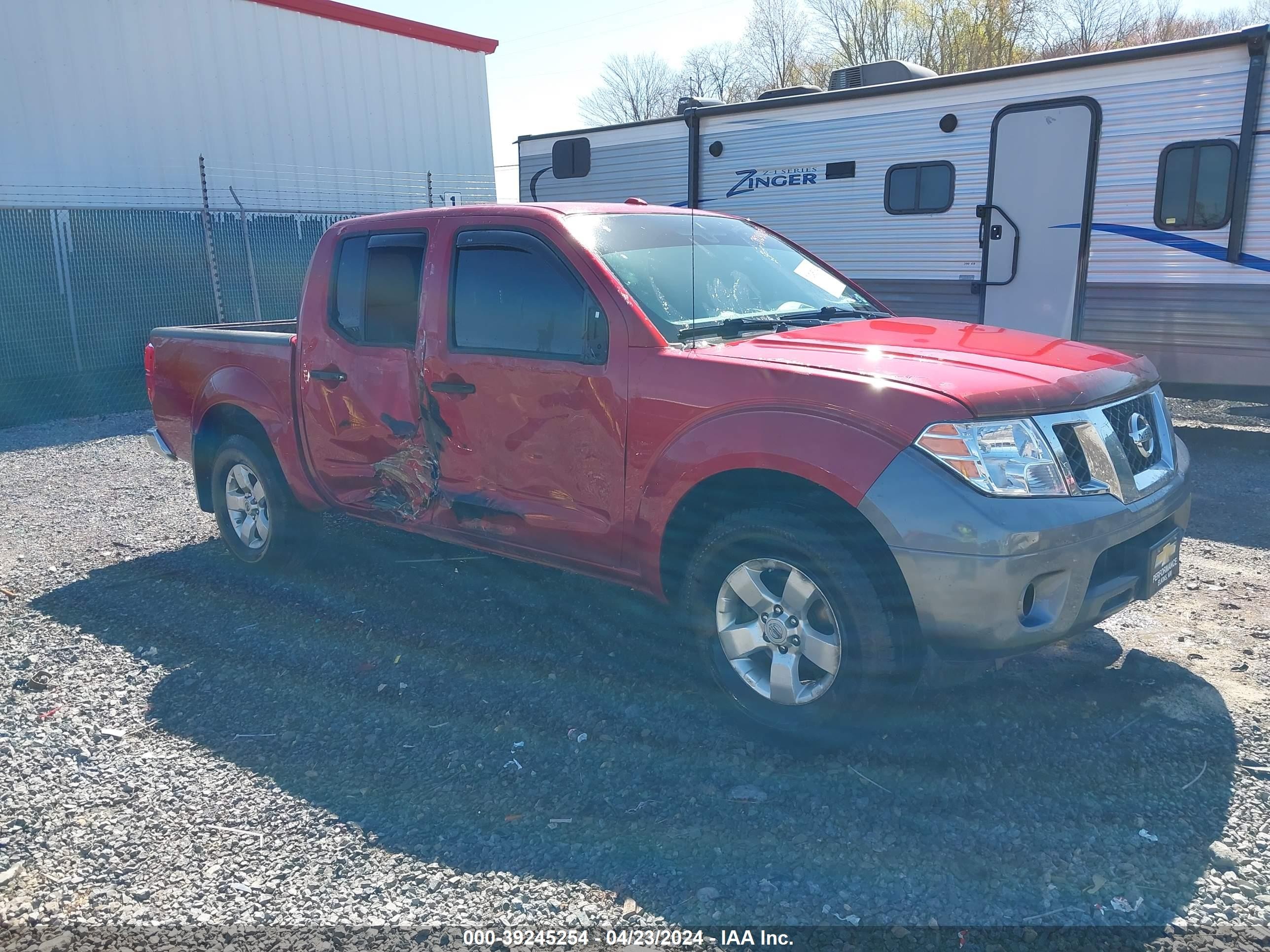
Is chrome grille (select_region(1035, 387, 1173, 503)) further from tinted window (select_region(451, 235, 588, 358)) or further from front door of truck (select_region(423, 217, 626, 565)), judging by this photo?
tinted window (select_region(451, 235, 588, 358))

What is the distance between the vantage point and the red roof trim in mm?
18500

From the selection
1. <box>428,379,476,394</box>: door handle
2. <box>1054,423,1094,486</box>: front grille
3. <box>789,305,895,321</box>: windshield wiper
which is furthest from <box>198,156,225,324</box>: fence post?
<box>1054,423,1094,486</box>: front grille

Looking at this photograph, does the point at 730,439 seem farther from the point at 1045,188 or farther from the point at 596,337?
the point at 1045,188

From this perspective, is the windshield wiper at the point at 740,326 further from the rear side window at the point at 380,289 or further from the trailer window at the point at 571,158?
the trailer window at the point at 571,158

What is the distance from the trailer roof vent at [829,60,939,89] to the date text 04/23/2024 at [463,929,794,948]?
9154 mm

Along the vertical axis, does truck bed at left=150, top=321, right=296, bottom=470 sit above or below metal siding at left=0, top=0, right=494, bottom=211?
below

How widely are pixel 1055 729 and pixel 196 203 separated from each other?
1753 cm

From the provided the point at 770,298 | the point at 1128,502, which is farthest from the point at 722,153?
the point at 1128,502

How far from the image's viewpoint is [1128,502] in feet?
11.1

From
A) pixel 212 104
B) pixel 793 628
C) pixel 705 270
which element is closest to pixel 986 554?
pixel 793 628

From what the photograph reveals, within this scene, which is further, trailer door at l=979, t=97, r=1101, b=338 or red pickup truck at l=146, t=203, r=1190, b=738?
trailer door at l=979, t=97, r=1101, b=338

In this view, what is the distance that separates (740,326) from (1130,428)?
4.93ft

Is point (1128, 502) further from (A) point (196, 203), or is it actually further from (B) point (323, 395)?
(A) point (196, 203)

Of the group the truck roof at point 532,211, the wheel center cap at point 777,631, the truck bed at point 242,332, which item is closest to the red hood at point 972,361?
the wheel center cap at point 777,631
